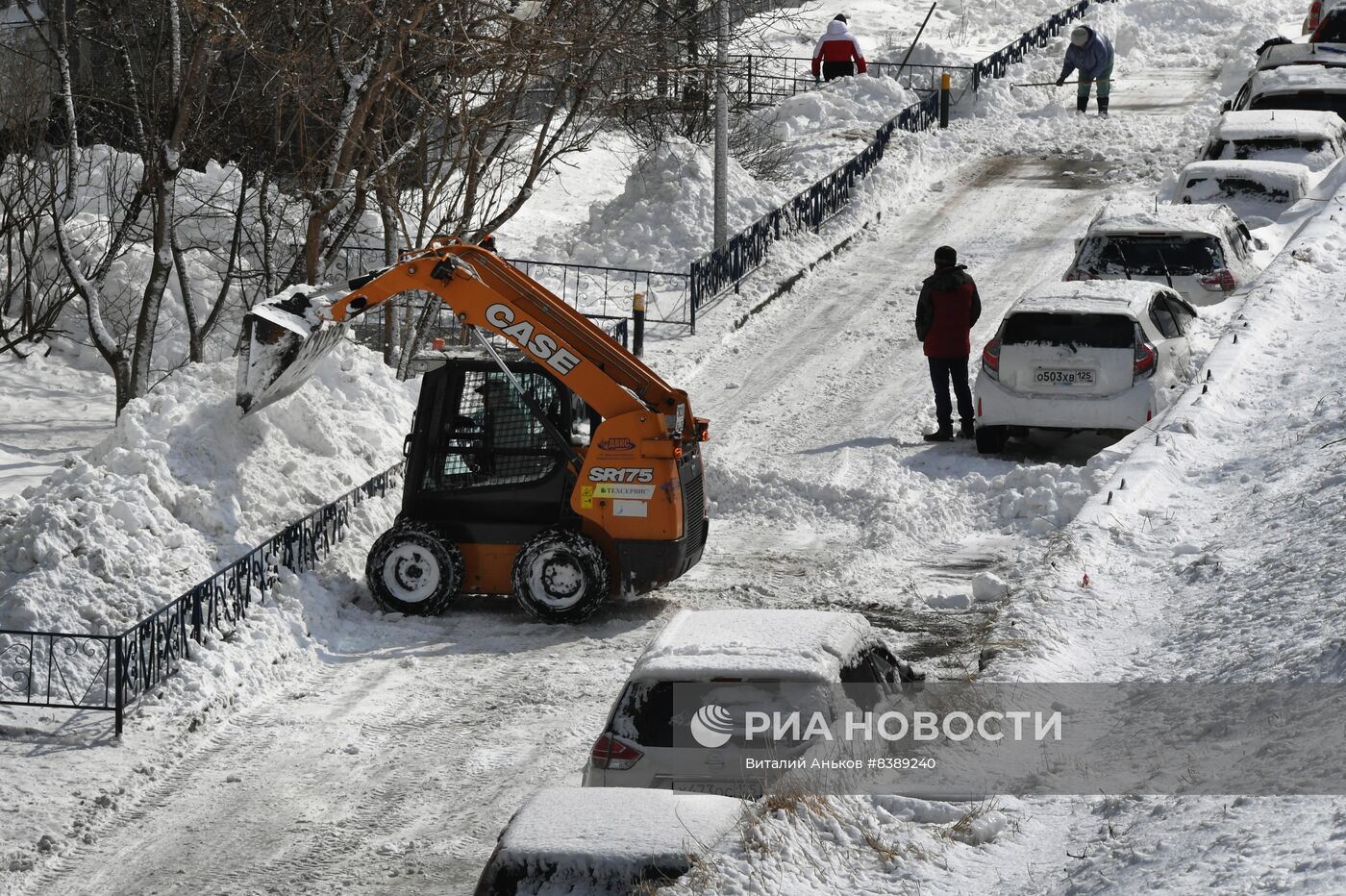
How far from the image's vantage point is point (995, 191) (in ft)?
89.7

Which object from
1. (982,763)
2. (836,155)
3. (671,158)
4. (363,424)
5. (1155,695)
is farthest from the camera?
(836,155)

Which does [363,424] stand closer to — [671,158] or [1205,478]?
[1205,478]

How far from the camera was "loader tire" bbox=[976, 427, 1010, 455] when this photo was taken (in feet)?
52.3

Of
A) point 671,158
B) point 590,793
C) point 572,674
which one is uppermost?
point 671,158

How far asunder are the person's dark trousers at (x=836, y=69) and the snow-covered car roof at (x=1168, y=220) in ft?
54.4

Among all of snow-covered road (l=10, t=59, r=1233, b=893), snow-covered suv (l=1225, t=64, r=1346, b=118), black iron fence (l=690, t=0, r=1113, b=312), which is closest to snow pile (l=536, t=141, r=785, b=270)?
black iron fence (l=690, t=0, r=1113, b=312)

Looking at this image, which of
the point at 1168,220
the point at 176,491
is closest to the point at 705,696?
the point at 176,491

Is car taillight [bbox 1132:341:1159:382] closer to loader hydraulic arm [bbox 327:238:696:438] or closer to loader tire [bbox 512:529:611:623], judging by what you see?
loader hydraulic arm [bbox 327:238:696:438]

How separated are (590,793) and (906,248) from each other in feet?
61.0

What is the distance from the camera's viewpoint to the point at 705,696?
791 centimetres

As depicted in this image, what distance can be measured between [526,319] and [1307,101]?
63.2 feet

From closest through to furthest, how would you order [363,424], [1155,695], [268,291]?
[1155,695], [363,424], [268,291]

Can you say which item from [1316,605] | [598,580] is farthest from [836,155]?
[1316,605]

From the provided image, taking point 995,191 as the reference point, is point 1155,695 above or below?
below
